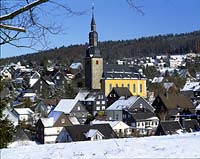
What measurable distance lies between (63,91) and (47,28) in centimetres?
5244

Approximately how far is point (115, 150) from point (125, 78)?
54613 millimetres

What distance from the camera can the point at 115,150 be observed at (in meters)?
6.10

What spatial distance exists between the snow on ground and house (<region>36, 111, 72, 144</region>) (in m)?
22.9

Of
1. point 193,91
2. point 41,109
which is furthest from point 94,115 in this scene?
point 193,91

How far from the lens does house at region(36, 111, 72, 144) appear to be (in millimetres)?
29531

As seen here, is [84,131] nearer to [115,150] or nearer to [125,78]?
[115,150]

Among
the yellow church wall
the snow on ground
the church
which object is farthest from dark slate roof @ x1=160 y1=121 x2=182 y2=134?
the yellow church wall

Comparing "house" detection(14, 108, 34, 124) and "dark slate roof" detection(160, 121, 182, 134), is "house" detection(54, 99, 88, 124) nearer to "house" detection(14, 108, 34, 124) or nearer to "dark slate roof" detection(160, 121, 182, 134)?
"house" detection(14, 108, 34, 124)

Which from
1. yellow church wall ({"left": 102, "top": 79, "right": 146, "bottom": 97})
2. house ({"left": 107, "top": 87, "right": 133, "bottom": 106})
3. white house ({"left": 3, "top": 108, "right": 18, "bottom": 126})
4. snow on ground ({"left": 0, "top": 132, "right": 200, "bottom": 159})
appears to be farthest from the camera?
yellow church wall ({"left": 102, "top": 79, "right": 146, "bottom": 97})

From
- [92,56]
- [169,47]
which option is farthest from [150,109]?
[169,47]

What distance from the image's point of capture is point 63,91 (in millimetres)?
57250

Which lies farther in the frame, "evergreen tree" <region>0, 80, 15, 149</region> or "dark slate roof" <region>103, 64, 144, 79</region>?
"dark slate roof" <region>103, 64, 144, 79</region>

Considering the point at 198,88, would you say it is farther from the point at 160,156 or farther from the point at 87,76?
the point at 160,156

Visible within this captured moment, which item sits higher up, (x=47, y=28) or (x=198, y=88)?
(x=47, y=28)
